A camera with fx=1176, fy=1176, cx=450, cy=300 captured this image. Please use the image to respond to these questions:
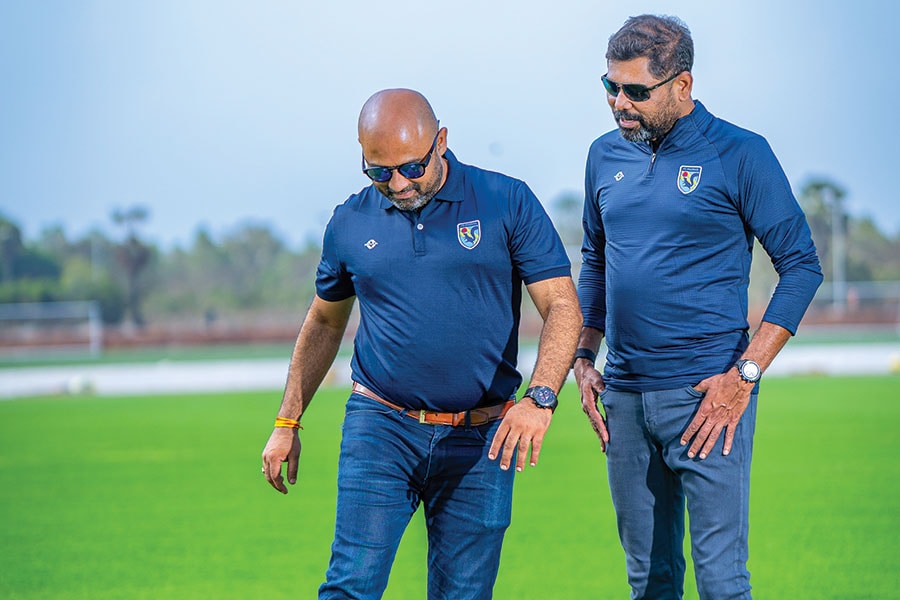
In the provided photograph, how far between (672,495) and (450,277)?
3.85 ft

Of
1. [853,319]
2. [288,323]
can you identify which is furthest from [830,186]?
[288,323]

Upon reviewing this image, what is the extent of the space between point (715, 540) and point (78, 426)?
14503mm

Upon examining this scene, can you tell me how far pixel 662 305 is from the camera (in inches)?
162

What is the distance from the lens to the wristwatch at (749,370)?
388 cm

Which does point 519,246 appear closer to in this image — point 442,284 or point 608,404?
point 442,284

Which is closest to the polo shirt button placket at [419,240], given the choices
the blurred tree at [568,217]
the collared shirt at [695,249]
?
the collared shirt at [695,249]

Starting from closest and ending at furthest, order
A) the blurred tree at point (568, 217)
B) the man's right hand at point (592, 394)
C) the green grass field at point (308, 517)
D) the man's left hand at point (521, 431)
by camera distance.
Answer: the man's left hand at point (521, 431)
the man's right hand at point (592, 394)
the green grass field at point (308, 517)
the blurred tree at point (568, 217)

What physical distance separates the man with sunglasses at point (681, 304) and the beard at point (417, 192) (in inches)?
27.8

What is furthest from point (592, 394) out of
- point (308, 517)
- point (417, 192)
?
point (308, 517)

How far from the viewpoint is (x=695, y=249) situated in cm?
406

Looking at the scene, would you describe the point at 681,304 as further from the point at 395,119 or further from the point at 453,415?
the point at 395,119

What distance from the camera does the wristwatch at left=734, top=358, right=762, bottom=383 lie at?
3875mm

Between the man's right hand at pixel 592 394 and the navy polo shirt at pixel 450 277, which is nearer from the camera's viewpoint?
the navy polo shirt at pixel 450 277

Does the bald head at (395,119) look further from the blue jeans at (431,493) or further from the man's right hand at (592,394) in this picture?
the man's right hand at (592,394)
